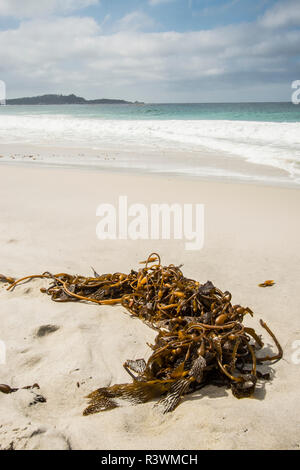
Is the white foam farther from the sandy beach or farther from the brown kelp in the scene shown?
the brown kelp

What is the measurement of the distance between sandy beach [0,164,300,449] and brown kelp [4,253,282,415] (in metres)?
0.05

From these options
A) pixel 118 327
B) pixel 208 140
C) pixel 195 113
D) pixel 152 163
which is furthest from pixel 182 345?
pixel 195 113

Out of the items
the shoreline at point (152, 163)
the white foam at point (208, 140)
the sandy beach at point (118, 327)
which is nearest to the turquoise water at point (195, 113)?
the white foam at point (208, 140)

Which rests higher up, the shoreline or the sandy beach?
the shoreline

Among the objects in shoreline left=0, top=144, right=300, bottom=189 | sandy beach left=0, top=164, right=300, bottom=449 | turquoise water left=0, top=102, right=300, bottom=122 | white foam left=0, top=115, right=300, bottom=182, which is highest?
turquoise water left=0, top=102, right=300, bottom=122

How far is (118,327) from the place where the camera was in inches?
83.6

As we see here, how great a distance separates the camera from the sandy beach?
1338 mm

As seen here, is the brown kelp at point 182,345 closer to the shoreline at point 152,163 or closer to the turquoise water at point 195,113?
the shoreline at point 152,163

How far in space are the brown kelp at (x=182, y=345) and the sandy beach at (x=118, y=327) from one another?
0.05m

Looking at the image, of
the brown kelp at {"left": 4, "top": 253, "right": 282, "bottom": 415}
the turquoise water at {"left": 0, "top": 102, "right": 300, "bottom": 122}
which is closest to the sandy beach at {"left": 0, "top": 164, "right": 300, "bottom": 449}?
the brown kelp at {"left": 4, "top": 253, "right": 282, "bottom": 415}

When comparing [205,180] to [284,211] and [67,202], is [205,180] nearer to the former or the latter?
[284,211]

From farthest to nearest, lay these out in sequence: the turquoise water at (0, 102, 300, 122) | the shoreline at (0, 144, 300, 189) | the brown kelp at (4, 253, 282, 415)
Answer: the turquoise water at (0, 102, 300, 122)
the shoreline at (0, 144, 300, 189)
the brown kelp at (4, 253, 282, 415)

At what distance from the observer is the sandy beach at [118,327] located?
4.39 ft
